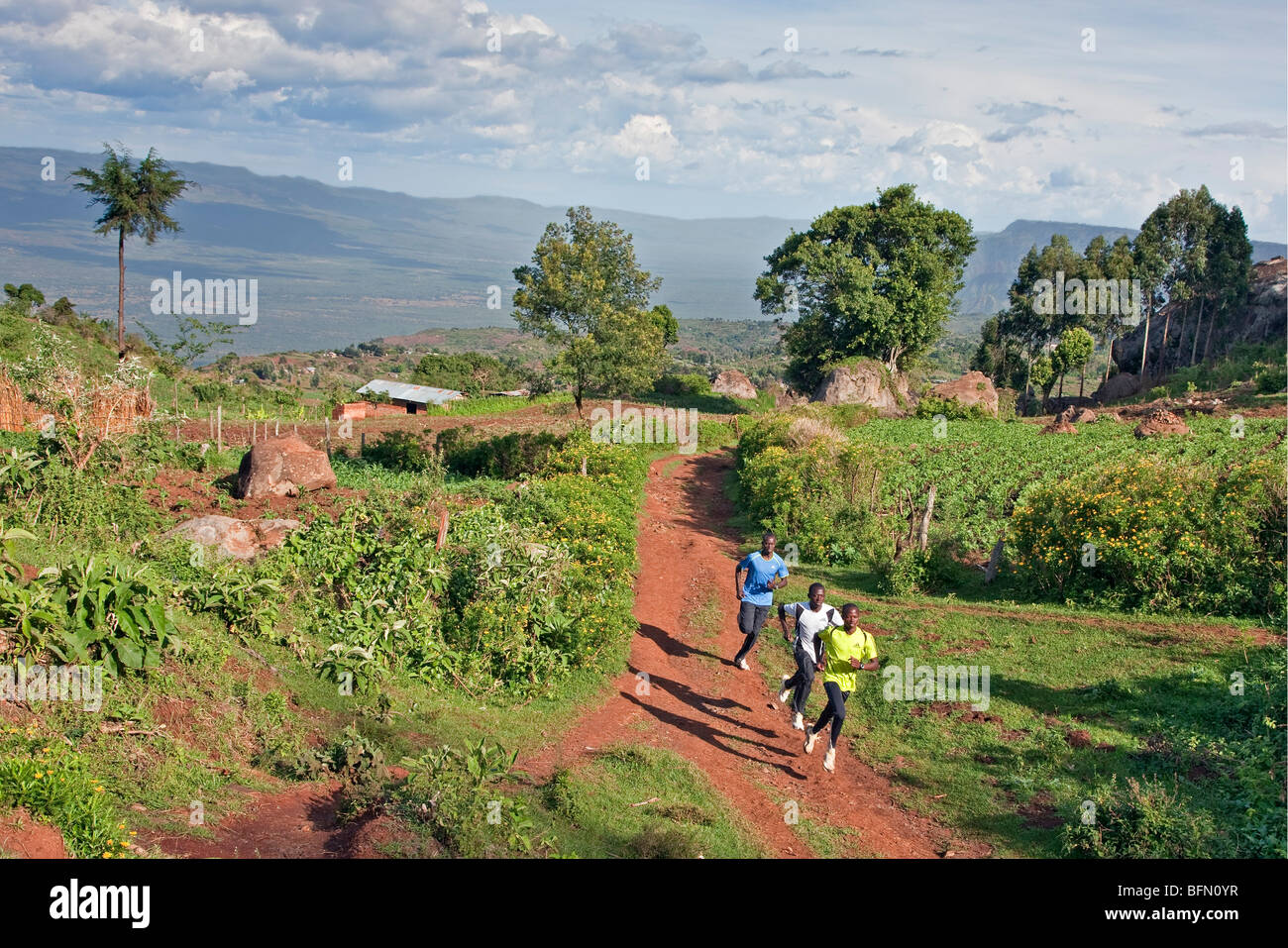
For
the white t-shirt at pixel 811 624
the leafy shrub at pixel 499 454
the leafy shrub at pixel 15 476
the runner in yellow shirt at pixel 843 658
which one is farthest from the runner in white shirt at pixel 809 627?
the leafy shrub at pixel 499 454

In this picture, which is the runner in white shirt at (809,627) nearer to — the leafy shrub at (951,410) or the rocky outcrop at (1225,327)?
the leafy shrub at (951,410)

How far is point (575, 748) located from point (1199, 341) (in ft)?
221

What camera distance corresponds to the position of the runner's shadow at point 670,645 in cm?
1307

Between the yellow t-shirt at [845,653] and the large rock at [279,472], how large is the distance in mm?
10814

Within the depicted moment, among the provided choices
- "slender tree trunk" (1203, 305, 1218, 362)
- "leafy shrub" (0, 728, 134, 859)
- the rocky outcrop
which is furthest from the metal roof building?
"slender tree trunk" (1203, 305, 1218, 362)

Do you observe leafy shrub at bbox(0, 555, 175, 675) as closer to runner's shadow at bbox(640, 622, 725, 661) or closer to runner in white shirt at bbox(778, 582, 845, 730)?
runner in white shirt at bbox(778, 582, 845, 730)

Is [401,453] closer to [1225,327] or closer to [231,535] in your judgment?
[231,535]

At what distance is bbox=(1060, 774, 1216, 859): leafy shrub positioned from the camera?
7324mm

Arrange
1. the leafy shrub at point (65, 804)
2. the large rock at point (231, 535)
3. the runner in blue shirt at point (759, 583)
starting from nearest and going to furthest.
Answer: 1. the leafy shrub at point (65, 804)
2. the runner in blue shirt at point (759, 583)
3. the large rock at point (231, 535)

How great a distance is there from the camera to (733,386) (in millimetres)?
51500

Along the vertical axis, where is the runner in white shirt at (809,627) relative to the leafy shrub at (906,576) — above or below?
above
